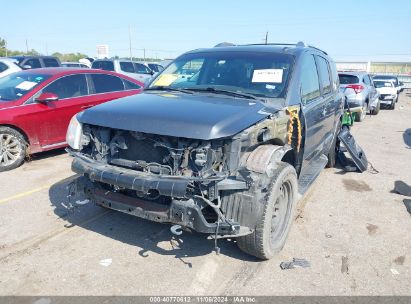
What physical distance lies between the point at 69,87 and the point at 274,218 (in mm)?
5126

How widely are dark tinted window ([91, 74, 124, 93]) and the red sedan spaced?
0.02 m

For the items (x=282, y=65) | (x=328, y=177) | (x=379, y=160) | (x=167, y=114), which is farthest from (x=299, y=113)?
(x=379, y=160)

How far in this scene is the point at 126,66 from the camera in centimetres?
1781

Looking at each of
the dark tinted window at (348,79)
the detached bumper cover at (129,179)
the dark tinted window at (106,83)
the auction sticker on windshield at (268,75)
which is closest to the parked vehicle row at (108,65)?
the dark tinted window at (106,83)

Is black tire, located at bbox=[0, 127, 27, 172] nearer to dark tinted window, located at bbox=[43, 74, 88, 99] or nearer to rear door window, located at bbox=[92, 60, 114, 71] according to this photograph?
dark tinted window, located at bbox=[43, 74, 88, 99]

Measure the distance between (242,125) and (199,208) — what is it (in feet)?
2.53

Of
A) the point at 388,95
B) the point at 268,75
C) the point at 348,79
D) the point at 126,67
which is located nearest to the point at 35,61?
the point at 126,67

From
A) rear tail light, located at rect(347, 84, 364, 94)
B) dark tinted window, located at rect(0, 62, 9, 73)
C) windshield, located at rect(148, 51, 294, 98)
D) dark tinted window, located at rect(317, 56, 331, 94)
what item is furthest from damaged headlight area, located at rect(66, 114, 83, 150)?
rear tail light, located at rect(347, 84, 364, 94)

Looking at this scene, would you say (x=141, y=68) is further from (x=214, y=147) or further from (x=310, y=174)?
(x=214, y=147)

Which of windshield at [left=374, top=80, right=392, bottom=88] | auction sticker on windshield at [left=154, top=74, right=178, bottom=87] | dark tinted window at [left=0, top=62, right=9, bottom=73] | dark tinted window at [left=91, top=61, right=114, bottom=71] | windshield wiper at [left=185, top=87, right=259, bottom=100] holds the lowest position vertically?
windshield at [left=374, top=80, right=392, bottom=88]

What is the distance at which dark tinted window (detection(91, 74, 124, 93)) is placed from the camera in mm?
7758

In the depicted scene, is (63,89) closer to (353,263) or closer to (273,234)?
(273,234)

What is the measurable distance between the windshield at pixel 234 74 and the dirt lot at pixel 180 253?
5.36ft

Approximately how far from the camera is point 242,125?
3.13m
